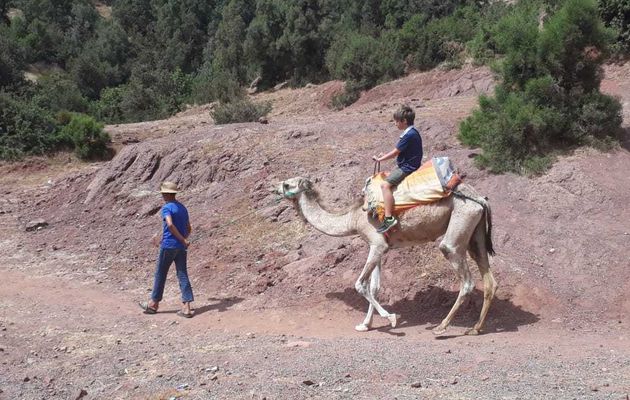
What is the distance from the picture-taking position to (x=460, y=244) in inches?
297

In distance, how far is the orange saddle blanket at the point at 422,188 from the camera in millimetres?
7535

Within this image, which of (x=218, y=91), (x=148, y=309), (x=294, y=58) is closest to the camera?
(x=148, y=309)

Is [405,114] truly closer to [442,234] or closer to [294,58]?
[442,234]

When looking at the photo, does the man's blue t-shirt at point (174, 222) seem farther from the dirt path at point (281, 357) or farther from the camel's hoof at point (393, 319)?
the camel's hoof at point (393, 319)

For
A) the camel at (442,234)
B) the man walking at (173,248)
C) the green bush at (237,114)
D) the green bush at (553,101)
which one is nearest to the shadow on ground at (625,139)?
the green bush at (553,101)

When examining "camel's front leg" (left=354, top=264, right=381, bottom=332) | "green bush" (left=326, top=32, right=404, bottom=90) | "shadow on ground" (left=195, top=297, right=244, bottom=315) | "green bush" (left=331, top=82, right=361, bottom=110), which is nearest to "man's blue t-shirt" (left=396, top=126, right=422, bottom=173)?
"camel's front leg" (left=354, top=264, right=381, bottom=332)

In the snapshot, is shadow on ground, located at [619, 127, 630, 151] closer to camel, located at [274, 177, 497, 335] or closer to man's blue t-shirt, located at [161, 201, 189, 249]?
camel, located at [274, 177, 497, 335]

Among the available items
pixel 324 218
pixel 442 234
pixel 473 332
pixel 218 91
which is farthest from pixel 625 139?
pixel 218 91

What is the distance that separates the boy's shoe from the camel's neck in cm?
49

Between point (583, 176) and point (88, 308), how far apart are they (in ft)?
25.1

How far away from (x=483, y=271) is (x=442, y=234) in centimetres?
65

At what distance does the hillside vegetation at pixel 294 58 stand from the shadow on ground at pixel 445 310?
3.07m

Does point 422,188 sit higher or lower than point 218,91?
higher

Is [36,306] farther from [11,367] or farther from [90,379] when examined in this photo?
[90,379]
